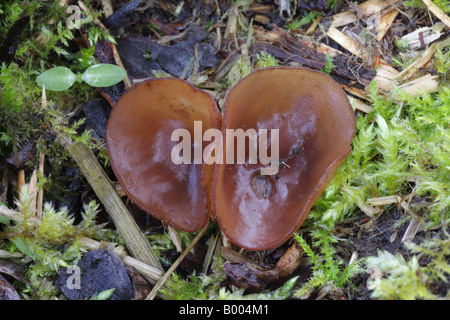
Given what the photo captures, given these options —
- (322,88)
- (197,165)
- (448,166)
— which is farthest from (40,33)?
(448,166)

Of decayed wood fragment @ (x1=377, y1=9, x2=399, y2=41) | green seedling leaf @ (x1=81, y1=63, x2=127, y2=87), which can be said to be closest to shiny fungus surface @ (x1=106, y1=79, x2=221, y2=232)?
green seedling leaf @ (x1=81, y1=63, x2=127, y2=87)

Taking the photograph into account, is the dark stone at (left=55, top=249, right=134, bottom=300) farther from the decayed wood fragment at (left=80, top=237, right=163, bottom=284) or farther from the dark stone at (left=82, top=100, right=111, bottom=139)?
the dark stone at (left=82, top=100, right=111, bottom=139)

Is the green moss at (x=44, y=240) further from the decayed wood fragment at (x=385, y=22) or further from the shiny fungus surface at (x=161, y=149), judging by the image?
the decayed wood fragment at (x=385, y=22)

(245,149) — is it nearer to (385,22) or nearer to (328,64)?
(328,64)

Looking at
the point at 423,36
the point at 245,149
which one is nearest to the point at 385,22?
the point at 423,36

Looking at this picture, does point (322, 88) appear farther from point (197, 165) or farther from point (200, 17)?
point (200, 17)

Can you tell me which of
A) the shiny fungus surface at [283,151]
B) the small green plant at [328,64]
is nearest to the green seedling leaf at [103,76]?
the shiny fungus surface at [283,151]
